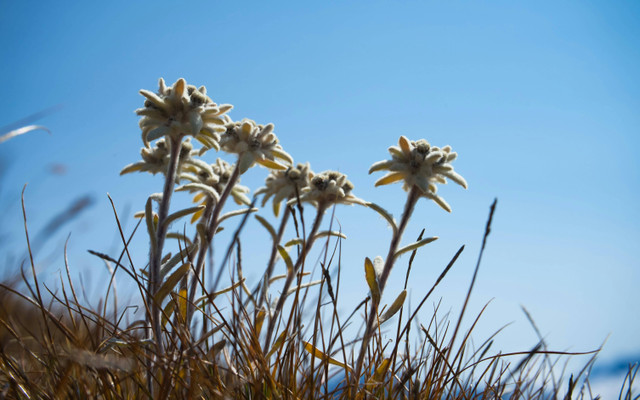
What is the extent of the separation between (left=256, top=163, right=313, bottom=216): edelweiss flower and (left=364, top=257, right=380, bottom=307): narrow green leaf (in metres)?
0.95

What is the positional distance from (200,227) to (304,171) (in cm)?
112

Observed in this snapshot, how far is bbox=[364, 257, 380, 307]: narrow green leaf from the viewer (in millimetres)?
2631

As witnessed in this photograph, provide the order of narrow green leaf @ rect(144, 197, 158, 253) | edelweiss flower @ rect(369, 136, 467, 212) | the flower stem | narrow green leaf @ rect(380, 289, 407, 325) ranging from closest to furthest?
the flower stem → narrow green leaf @ rect(144, 197, 158, 253) → narrow green leaf @ rect(380, 289, 407, 325) → edelweiss flower @ rect(369, 136, 467, 212)

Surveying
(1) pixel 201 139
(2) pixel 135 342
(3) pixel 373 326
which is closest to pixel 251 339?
(2) pixel 135 342

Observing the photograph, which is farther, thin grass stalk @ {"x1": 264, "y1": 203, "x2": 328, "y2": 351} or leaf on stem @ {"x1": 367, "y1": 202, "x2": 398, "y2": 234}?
leaf on stem @ {"x1": 367, "y1": 202, "x2": 398, "y2": 234}

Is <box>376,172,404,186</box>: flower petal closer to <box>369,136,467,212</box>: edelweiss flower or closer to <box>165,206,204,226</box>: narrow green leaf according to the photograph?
<box>369,136,467,212</box>: edelweiss flower

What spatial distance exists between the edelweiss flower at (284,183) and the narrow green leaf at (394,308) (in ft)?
3.91

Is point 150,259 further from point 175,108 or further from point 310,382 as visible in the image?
point 310,382

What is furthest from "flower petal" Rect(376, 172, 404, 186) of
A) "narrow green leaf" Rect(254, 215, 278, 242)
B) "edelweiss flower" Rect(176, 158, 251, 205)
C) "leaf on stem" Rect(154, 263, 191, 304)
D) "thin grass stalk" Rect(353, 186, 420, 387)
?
"leaf on stem" Rect(154, 263, 191, 304)

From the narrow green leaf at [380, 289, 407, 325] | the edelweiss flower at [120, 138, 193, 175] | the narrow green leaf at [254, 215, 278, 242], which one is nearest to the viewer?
the narrow green leaf at [380, 289, 407, 325]

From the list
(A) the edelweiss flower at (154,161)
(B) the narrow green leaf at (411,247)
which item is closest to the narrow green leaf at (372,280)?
(B) the narrow green leaf at (411,247)

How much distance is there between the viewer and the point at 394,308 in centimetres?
262

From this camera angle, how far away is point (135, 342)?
7.09 ft

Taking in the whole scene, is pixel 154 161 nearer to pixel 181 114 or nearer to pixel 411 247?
pixel 181 114
